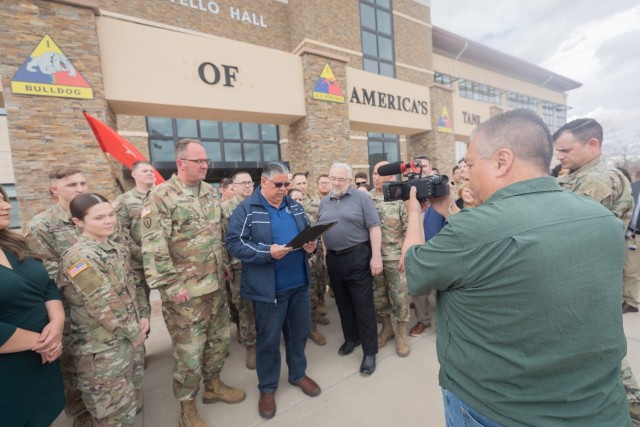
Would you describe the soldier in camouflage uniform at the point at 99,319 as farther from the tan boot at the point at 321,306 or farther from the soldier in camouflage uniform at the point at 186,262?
the tan boot at the point at 321,306

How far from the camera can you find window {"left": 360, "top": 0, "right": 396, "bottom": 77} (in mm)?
13484

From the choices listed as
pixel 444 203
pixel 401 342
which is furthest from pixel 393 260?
pixel 444 203

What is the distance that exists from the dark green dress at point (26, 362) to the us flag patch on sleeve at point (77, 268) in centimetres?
15

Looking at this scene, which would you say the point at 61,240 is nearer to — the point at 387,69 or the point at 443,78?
the point at 387,69

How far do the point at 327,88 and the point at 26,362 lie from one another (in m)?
7.85

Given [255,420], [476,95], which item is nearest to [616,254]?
[255,420]

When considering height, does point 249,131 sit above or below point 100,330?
above

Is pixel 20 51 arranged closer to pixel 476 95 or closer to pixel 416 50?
pixel 416 50

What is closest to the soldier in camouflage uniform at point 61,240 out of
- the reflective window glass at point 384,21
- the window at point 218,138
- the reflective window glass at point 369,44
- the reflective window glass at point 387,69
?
the window at point 218,138

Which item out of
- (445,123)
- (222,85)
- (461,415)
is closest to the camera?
(461,415)

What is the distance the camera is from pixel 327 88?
7.81 metres

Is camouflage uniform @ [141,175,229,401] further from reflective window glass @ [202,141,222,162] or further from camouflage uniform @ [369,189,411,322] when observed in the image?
reflective window glass @ [202,141,222,162]

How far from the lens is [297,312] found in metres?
2.36

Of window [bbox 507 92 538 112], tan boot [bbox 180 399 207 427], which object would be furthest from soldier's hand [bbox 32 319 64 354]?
window [bbox 507 92 538 112]
